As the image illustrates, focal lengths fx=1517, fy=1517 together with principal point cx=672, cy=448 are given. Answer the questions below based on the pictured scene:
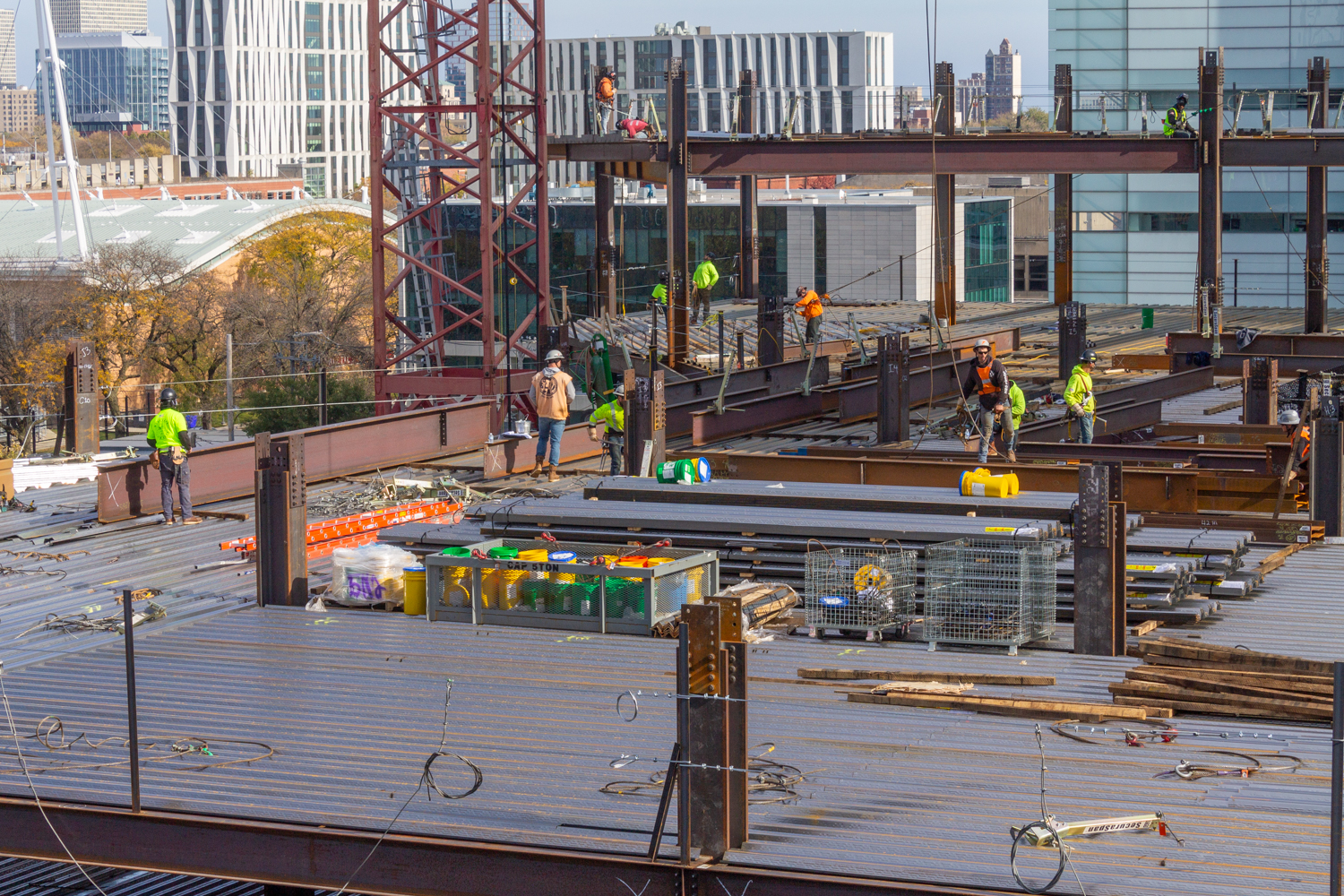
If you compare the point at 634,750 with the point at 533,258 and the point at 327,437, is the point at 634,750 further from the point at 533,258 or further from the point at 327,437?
the point at 533,258

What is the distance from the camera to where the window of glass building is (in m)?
195

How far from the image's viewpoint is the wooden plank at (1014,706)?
11.1 meters

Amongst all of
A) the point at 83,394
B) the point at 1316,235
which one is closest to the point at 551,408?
the point at 83,394

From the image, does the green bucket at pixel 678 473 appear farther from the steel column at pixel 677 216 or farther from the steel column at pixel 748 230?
the steel column at pixel 748 230

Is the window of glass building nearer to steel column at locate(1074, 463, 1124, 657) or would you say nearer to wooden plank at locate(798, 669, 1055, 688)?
steel column at locate(1074, 463, 1124, 657)

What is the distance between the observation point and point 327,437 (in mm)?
23641

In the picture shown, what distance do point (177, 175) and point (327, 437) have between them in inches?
6027

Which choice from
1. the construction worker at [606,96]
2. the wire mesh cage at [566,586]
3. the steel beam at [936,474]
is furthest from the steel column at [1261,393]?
the construction worker at [606,96]

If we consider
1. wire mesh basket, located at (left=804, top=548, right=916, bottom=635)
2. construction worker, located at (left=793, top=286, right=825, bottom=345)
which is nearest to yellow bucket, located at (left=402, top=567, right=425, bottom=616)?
wire mesh basket, located at (left=804, top=548, right=916, bottom=635)

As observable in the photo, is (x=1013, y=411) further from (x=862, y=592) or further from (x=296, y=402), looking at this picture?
(x=296, y=402)

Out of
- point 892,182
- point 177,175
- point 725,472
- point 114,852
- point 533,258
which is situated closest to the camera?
point 114,852

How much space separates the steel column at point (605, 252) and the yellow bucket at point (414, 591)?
85.0 ft

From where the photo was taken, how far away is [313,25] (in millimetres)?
197000

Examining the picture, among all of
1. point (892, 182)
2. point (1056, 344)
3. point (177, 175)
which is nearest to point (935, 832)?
point (1056, 344)
